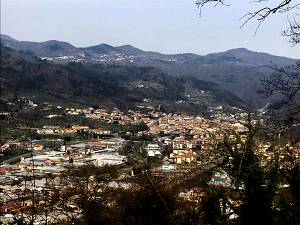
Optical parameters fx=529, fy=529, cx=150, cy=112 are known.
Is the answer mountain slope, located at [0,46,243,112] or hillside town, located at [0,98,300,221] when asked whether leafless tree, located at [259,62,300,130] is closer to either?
hillside town, located at [0,98,300,221]

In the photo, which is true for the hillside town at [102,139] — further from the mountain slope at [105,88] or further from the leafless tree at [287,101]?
the leafless tree at [287,101]

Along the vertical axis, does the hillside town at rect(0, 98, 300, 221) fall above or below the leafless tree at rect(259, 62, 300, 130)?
below

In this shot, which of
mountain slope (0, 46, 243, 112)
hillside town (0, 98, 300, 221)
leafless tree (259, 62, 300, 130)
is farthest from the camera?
mountain slope (0, 46, 243, 112)

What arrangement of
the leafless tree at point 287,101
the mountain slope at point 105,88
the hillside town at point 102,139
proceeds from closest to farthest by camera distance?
the leafless tree at point 287,101 < the hillside town at point 102,139 < the mountain slope at point 105,88

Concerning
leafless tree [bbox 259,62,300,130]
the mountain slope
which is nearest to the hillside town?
the mountain slope

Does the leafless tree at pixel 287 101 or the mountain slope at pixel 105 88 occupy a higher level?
the leafless tree at pixel 287 101

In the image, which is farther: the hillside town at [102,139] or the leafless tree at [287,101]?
the hillside town at [102,139]

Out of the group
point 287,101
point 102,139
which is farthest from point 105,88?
point 287,101

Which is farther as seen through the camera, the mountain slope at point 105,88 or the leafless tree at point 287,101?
the mountain slope at point 105,88

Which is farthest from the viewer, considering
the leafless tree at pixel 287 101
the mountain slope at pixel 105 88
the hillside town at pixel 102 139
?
the mountain slope at pixel 105 88

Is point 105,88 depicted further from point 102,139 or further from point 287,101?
point 287,101

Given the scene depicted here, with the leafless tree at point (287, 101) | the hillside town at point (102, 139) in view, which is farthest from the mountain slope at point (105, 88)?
the leafless tree at point (287, 101)
